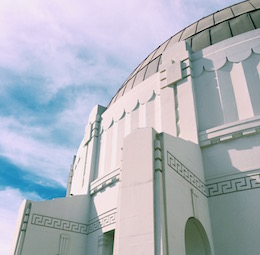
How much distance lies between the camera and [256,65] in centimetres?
839

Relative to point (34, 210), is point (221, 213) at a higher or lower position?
lower

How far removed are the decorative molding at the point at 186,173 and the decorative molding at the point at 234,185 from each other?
210 mm

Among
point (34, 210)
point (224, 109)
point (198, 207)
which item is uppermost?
point (224, 109)

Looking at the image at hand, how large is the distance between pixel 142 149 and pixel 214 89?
4.02m

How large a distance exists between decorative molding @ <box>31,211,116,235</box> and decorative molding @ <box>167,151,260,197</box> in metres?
3.10

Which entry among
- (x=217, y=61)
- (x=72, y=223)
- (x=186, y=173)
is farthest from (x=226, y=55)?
(x=72, y=223)

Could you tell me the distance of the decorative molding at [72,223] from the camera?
898 centimetres

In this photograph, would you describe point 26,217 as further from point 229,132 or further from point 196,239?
point 229,132

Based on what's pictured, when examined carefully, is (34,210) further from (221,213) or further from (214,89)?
(214,89)

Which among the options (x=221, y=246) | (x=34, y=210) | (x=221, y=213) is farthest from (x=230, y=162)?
(x=34, y=210)

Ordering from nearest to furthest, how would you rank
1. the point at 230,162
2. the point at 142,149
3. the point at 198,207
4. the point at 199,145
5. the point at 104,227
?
the point at 142,149 < the point at 198,207 < the point at 230,162 < the point at 199,145 < the point at 104,227

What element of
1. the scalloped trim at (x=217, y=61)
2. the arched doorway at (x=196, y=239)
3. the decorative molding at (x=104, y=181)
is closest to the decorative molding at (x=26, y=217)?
the decorative molding at (x=104, y=181)

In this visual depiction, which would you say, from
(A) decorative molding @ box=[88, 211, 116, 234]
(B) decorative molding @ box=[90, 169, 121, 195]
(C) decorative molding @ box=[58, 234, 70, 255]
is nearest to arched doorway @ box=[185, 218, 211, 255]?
(A) decorative molding @ box=[88, 211, 116, 234]

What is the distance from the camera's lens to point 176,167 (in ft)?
20.0
